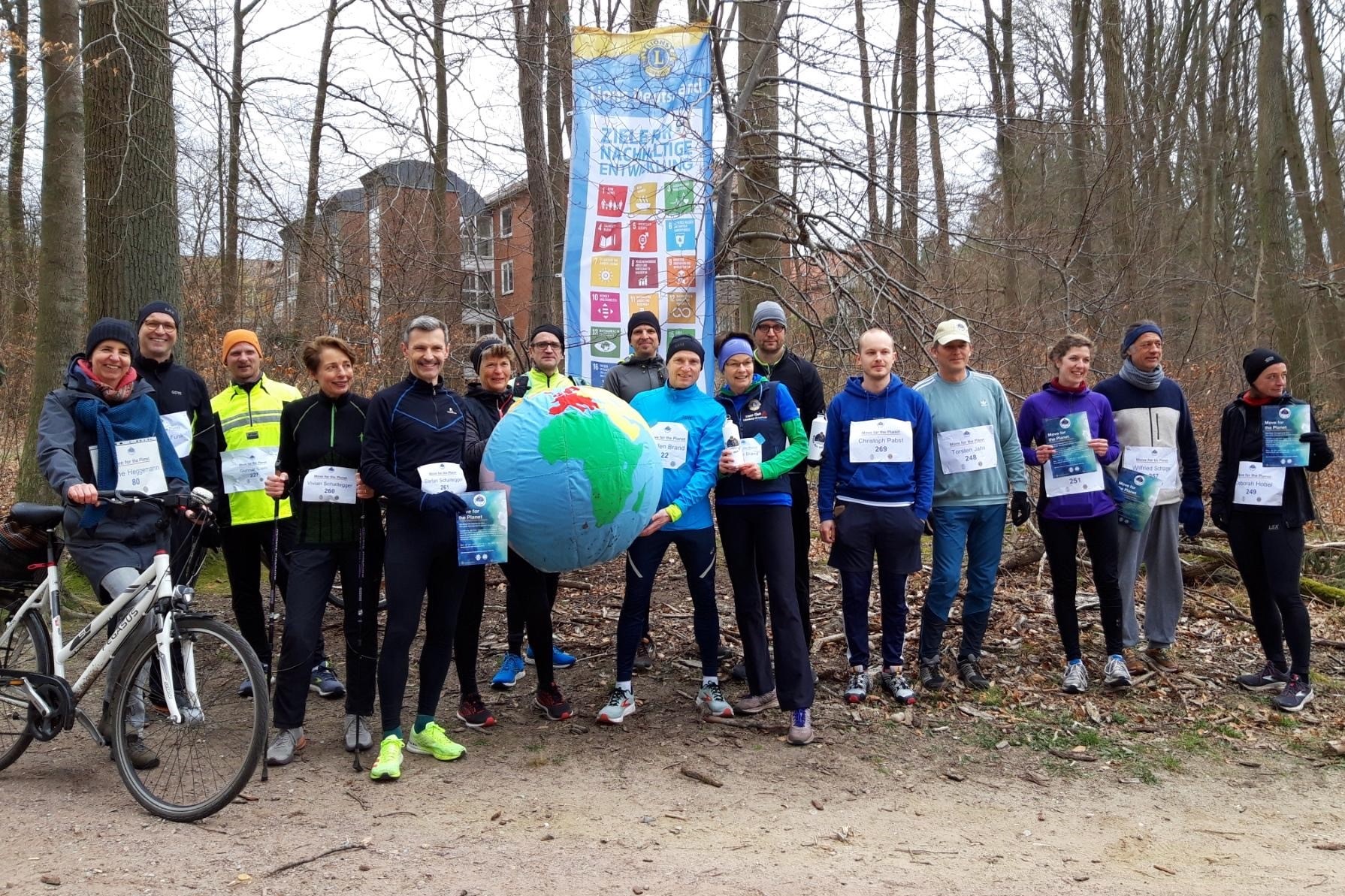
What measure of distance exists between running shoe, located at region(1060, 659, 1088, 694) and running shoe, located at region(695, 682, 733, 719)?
1.93m

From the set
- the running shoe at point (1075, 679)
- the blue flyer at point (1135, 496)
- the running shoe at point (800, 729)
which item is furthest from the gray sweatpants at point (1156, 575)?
the running shoe at point (800, 729)

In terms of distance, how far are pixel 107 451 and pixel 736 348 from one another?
9.97 feet

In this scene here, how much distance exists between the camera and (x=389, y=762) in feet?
14.7

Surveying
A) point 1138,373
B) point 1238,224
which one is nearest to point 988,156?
point 1138,373

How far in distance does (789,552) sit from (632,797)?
1.48m

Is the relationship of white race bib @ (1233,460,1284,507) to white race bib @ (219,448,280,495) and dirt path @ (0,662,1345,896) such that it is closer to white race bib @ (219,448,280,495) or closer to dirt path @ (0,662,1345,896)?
dirt path @ (0,662,1345,896)

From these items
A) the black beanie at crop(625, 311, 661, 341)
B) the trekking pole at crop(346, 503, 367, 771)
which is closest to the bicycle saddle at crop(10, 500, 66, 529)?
the trekking pole at crop(346, 503, 367, 771)

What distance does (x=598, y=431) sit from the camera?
4297 mm

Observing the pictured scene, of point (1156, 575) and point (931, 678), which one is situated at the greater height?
point (1156, 575)

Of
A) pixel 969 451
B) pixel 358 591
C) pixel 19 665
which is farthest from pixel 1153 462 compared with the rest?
pixel 19 665

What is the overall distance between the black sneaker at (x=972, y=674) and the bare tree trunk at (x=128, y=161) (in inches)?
248

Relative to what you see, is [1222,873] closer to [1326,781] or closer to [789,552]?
[1326,781]

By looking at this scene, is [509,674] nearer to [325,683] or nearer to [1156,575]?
[325,683]

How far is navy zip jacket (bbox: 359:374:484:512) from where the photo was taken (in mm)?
4480
